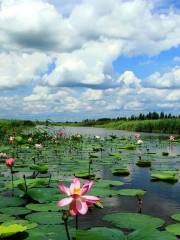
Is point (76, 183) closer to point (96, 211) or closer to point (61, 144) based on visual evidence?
point (96, 211)

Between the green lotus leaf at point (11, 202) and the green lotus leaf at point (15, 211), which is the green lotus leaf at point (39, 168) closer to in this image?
the green lotus leaf at point (11, 202)

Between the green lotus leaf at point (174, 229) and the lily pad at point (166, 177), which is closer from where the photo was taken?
Answer: the green lotus leaf at point (174, 229)

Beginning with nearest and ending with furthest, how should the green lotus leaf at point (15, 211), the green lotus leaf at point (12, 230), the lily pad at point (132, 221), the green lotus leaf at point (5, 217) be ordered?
the green lotus leaf at point (12, 230) < the lily pad at point (132, 221) < the green lotus leaf at point (5, 217) < the green lotus leaf at point (15, 211)

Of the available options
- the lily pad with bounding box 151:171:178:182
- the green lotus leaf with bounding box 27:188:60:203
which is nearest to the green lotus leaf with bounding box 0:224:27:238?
the green lotus leaf with bounding box 27:188:60:203

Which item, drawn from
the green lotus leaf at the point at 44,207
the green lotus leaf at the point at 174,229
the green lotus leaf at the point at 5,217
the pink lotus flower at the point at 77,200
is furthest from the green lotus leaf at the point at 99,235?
the green lotus leaf at the point at 44,207

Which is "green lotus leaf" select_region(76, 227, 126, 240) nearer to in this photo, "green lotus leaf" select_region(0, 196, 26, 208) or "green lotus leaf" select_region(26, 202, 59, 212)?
"green lotus leaf" select_region(26, 202, 59, 212)

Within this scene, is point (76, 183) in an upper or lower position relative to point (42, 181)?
upper

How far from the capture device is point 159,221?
4.39 meters

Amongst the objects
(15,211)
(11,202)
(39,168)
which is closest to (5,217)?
Answer: (15,211)

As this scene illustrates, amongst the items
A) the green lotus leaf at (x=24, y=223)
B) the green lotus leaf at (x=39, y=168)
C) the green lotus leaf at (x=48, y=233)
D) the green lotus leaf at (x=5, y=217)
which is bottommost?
the green lotus leaf at (x=48, y=233)

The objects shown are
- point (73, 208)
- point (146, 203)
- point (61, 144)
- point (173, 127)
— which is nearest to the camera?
point (73, 208)

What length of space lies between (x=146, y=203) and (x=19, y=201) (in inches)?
69.6

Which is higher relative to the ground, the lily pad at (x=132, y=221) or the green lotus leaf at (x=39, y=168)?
the green lotus leaf at (x=39, y=168)

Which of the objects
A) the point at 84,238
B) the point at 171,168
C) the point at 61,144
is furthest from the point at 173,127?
the point at 84,238
